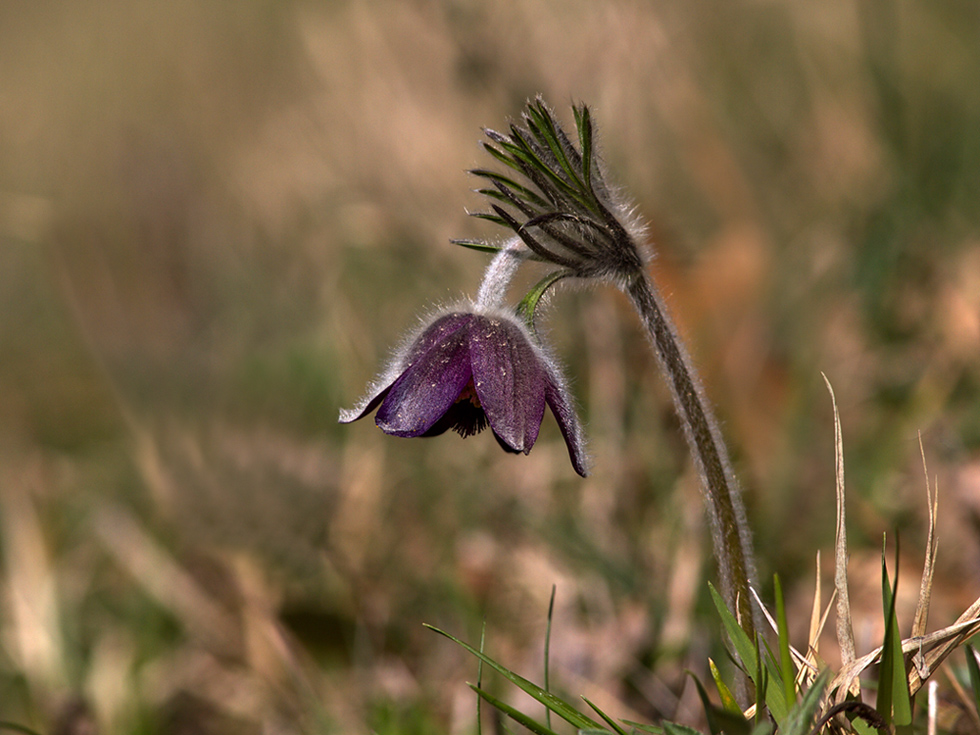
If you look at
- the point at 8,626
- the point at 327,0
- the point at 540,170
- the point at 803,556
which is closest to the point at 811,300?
the point at 803,556

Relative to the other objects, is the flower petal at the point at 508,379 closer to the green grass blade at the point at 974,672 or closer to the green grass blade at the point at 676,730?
the green grass blade at the point at 676,730

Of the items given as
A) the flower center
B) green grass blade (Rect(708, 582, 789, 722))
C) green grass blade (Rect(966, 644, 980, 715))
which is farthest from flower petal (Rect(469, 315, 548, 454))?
green grass blade (Rect(966, 644, 980, 715))

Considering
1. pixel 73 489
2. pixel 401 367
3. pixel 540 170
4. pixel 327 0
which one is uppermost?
pixel 327 0

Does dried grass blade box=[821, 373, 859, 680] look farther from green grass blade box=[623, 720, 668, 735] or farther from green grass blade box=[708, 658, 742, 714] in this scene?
green grass blade box=[623, 720, 668, 735]

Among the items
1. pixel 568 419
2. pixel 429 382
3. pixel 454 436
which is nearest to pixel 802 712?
pixel 568 419

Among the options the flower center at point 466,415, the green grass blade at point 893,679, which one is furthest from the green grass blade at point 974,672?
the flower center at point 466,415

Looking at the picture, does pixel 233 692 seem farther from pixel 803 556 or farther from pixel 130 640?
pixel 803 556

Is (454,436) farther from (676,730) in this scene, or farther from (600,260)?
(676,730)
